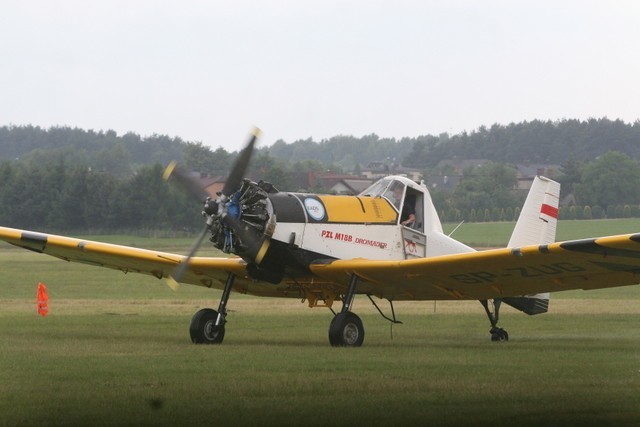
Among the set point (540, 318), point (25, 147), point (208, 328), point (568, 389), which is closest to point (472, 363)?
point (568, 389)

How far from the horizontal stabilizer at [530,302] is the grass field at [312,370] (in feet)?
1.56

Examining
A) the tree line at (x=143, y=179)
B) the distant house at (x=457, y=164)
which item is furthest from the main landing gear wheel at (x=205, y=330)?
the distant house at (x=457, y=164)

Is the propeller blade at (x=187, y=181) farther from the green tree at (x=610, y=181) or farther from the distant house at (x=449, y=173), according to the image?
the distant house at (x=449, y=173)

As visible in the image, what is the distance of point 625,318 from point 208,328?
32.9ft

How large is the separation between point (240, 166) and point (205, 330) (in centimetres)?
265

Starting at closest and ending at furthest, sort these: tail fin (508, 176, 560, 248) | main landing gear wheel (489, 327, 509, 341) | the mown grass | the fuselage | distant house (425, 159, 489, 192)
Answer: the fuselage, main landing gear wheel (489, 327, 509, 341), tail fin (508, 176, 560, 248), the mown grass, distant house (425, 159, 489, 192)

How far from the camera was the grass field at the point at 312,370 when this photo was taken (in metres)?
10.8

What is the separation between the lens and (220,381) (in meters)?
13.1

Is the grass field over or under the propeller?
under

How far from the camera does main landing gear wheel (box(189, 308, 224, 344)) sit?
1838cm

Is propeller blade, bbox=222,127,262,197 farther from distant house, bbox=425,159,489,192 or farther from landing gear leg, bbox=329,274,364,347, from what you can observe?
distant house, bbox=425,159,489,192

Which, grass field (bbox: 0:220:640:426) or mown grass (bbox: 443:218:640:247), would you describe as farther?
mown grass (bbox: 443:218:640:247)

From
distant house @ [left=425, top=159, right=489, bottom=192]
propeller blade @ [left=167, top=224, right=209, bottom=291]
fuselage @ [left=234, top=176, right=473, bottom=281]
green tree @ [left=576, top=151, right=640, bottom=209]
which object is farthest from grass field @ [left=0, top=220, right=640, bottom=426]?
distant house @ [left=425, top=159, right=489, bottom=192]

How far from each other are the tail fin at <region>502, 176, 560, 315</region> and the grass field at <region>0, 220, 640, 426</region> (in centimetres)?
58
